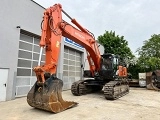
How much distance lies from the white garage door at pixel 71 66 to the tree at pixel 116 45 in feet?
40.0

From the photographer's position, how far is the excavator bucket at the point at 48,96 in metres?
5.50

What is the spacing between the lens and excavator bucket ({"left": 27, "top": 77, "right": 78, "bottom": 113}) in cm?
550

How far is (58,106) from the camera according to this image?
233 inches

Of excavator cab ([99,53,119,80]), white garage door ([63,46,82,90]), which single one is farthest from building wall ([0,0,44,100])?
excavator cab ([99,53,119,80])

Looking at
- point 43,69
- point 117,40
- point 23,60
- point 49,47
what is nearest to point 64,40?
point 23,60

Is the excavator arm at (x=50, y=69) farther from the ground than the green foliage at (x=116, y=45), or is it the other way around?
the green foliage at (x=116, y=45)

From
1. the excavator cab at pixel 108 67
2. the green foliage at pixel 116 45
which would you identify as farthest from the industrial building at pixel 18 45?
the green foliage at pixel 116 45

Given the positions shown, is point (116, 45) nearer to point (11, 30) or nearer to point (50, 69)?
point (11, 30)

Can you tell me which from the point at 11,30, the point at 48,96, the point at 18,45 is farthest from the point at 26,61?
the point at 48,96

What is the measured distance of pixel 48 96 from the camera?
547 cm

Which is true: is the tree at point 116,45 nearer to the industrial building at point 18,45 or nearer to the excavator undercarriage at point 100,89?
the excavator undercarriage at point 100,89

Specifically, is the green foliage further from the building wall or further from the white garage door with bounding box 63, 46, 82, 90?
the building wall

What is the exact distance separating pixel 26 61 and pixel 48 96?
533 centimetres

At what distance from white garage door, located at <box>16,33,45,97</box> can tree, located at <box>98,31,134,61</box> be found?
18.0 metres
